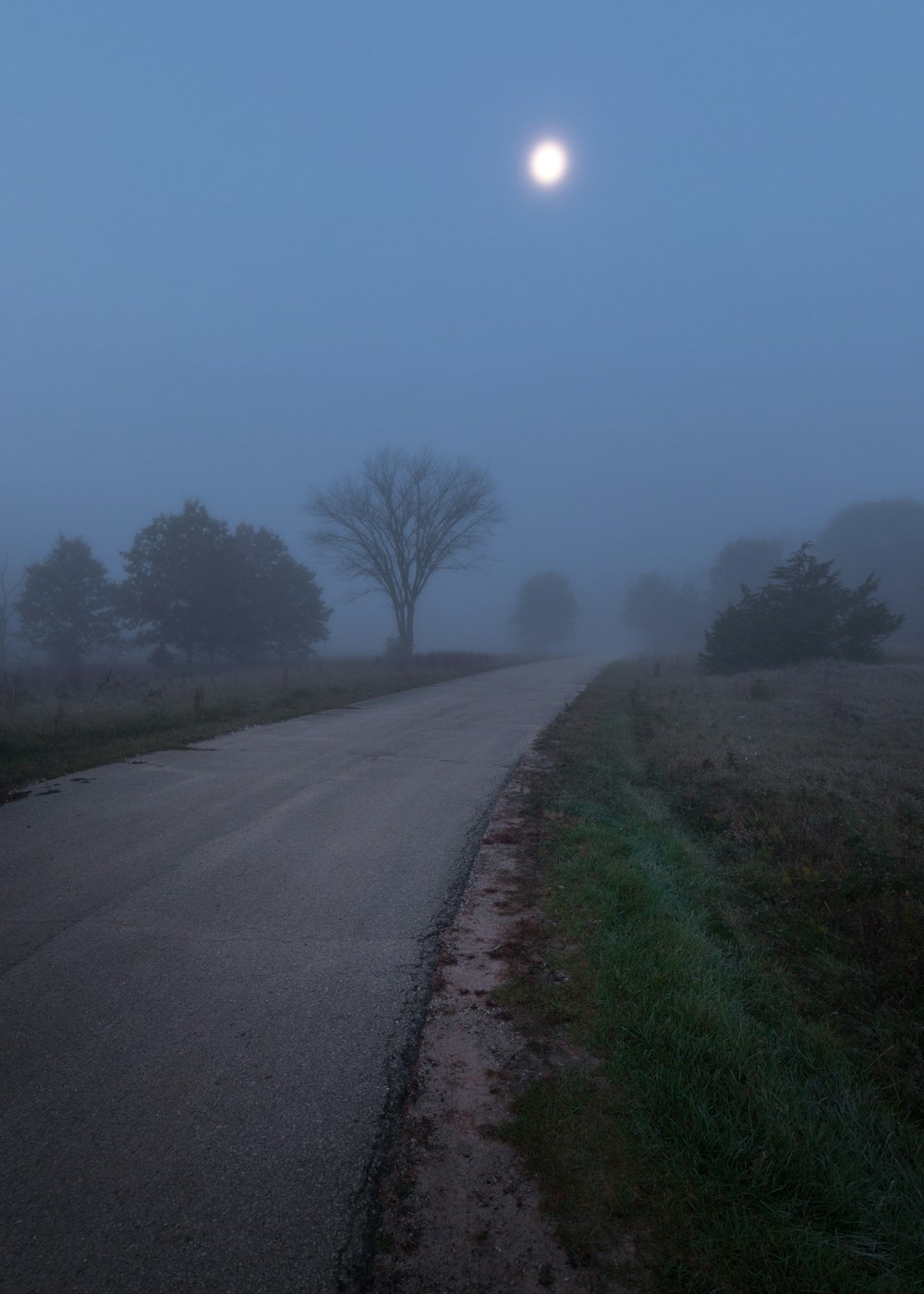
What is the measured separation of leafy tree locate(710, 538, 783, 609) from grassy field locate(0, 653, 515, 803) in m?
56.3

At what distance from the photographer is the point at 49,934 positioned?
170 inches

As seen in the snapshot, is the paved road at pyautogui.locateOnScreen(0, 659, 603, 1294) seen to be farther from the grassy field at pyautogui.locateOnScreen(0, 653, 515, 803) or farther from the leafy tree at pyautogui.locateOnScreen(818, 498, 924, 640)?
the leafy tree at pyautogui.locateOnScreen(818, 498, 924, 640)

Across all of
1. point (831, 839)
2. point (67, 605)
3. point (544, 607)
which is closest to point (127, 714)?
point (831, 839)

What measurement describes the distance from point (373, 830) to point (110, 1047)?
3.51 metres

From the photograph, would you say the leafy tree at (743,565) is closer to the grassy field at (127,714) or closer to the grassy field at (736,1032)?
the grassy field at (127,714)

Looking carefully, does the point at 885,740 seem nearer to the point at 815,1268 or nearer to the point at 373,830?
the point at 373,830

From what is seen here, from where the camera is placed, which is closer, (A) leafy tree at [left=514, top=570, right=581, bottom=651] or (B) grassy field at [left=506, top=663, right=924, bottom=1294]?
(B) grassy field at [left=506, top=663, right=924, bottom=1294]

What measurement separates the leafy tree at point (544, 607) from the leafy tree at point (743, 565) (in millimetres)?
20942

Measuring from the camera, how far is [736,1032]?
3338mm

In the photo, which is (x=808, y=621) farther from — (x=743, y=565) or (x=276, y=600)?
(x=743, y=565)

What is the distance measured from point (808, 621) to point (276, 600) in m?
30.9

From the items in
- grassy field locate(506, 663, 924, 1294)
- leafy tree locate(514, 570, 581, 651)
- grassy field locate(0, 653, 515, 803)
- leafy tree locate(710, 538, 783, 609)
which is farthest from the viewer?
leafy tree locate(514, 570, 581, 651)

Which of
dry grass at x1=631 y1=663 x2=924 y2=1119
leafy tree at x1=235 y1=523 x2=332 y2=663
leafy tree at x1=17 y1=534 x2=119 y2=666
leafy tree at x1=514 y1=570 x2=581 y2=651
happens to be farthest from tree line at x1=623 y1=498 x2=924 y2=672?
leafy tree at x1=17 y1=534 x2=119 y2=666

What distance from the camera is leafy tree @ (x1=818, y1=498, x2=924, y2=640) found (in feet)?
199
